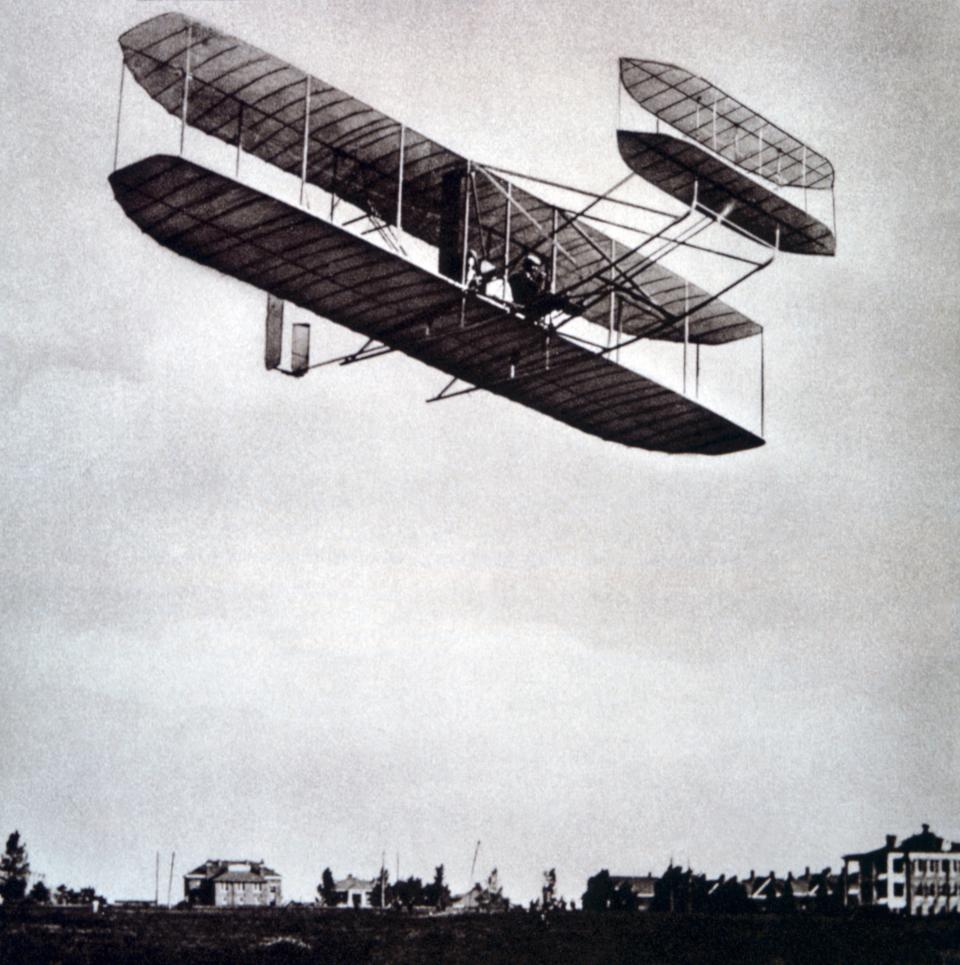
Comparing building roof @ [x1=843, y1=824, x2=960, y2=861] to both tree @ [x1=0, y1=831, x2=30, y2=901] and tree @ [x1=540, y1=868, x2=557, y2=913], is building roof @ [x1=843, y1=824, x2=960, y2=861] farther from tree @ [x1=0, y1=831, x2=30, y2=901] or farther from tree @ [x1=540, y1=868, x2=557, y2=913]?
tree @ [x1=0, y1=831, x2=30, y2=901]

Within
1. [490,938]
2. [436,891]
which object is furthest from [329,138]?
[436,891]

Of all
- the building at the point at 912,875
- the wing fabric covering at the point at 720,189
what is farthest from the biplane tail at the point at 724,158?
the building at the point at 912,875

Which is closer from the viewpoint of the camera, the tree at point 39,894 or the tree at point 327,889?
the tree at point 39,894

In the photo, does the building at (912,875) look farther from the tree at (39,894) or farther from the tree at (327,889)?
the tree at (39,894)

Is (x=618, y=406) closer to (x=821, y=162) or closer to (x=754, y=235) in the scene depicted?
(x=754, y=235)

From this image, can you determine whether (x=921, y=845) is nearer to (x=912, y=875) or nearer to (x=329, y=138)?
(x=912, y=875)

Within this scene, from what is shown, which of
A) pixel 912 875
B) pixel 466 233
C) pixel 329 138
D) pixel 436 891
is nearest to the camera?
Answer: pixel 329 138

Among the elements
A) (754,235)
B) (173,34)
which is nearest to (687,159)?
(754,235)
